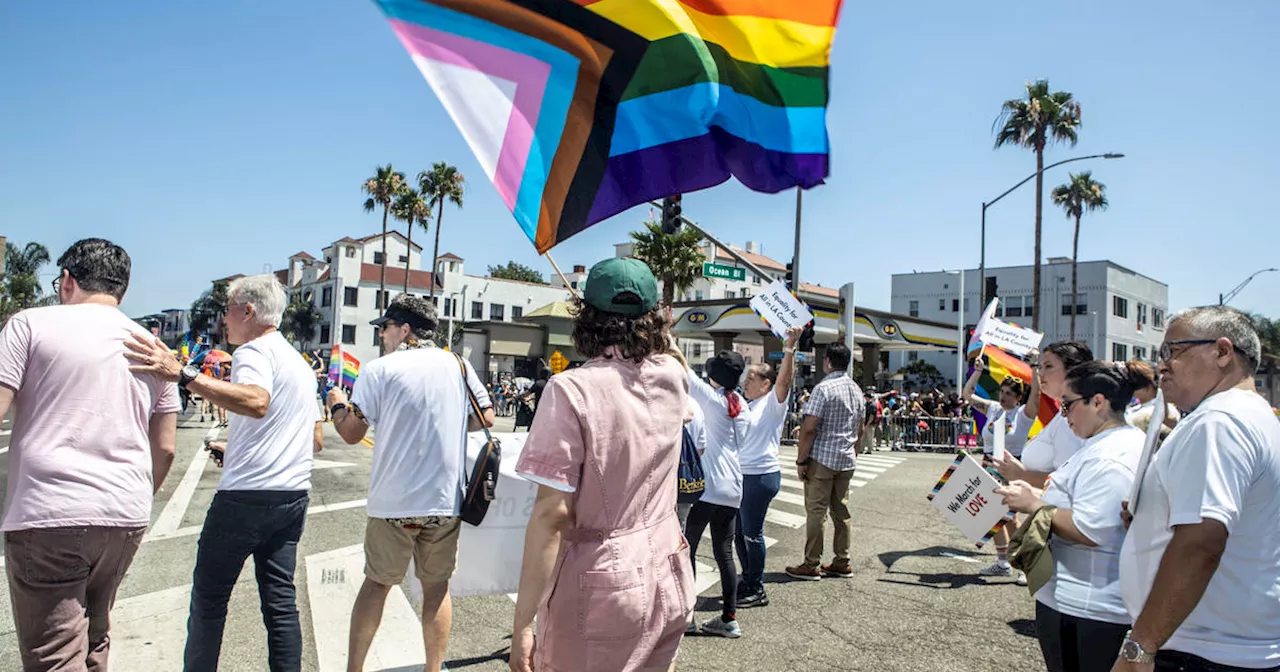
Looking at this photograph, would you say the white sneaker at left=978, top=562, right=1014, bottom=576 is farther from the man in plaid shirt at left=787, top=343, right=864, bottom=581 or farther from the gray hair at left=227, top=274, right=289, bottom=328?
the gray hair at left=227, top=274, right=289, bottom=328

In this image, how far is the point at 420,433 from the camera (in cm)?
379

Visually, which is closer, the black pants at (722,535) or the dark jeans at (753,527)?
the black pants at (722,535)

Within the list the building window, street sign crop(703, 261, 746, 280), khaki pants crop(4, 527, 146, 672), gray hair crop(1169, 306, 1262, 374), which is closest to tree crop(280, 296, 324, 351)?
the building window

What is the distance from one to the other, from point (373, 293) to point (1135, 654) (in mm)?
69805

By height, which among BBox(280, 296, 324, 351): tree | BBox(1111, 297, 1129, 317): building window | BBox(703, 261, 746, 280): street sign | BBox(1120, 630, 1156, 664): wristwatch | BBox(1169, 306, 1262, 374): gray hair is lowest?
BBox(1120, 630, 1156, 664): wristwatch

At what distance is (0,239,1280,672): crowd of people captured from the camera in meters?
2.21

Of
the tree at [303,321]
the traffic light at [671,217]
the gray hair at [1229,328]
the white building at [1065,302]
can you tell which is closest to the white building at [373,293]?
the tree at [303,321]

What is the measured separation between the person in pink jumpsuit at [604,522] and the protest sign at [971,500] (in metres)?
2.07

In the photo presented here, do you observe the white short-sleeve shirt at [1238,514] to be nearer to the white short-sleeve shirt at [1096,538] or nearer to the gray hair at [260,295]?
the white short-sleeve shirt at [1096,538]

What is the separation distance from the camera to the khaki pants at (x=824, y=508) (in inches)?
263

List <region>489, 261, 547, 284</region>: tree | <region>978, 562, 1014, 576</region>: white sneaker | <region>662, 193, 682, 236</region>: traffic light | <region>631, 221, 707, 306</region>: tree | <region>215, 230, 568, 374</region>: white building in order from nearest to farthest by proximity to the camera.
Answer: <region>978, 562, 1014, 576</region>: white sneaker → <region>662, 193, 682, 236</region>: traffic light → <region>631, 221, 707, 306</region>: tree → <region>215, 230, 568, 374</region>: white building → <region>489, 261, 547, 284</region>: tree

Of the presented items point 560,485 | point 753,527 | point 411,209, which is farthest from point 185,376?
point 411,209

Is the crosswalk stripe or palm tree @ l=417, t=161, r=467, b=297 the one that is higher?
palm tree @ l=417, t=161, r=467, b=297

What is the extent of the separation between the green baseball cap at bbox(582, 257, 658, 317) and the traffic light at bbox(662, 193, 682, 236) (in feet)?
13.7
